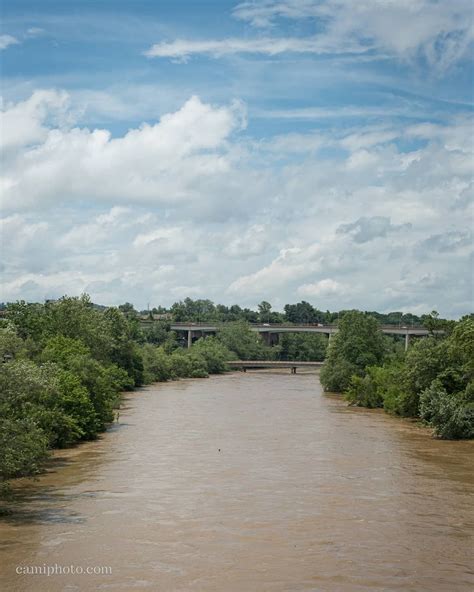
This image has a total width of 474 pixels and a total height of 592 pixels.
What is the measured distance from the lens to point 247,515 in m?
28.8

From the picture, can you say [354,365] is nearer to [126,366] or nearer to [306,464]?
[126,366]

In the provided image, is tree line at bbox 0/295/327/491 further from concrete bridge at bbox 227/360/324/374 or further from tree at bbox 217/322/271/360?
tree at bbox 217/322/271/360

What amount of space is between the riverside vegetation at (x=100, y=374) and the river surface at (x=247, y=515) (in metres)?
2.14

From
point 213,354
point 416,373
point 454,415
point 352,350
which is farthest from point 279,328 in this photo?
point 454,415

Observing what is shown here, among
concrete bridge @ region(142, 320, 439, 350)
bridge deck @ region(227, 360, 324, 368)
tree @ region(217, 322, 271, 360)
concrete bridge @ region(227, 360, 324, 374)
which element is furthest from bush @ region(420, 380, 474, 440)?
tree @ region(217, 322, 271, 360)

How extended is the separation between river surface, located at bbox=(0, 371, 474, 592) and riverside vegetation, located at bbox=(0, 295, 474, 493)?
2.14 m

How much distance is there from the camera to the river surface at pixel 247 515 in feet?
72.5

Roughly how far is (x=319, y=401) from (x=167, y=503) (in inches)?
1947

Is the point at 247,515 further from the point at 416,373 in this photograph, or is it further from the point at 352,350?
the point at 352,350

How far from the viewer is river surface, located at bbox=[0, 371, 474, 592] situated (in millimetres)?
22111

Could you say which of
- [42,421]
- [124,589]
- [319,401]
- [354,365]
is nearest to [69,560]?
[124,589]

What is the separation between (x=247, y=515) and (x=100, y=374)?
25925mm

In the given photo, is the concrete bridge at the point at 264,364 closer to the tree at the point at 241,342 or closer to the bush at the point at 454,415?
the tree at the point at 241,342

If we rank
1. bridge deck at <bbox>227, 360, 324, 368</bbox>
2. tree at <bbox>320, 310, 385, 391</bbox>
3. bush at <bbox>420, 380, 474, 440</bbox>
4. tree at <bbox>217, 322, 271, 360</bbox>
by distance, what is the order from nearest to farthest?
bush at <bbox>420, 380, 474, 440</bbox> < tree at <bbox>320, 310, 385, 391</bbox> < bridge deck at <bbox>227, 360, 324, 368</bbox> < tree at <bbox>217, 322, 271, 360</bbox>
